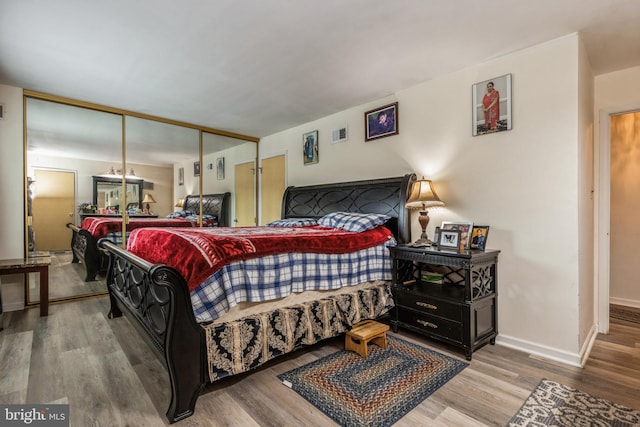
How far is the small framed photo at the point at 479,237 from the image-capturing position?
8.77ft

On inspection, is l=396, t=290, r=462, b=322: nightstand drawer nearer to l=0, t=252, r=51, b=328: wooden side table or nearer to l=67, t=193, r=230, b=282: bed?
l=67, t=193, r=230, b=282: bed

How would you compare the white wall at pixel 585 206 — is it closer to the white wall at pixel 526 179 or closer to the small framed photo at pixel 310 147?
the white wall at pixel 526 179

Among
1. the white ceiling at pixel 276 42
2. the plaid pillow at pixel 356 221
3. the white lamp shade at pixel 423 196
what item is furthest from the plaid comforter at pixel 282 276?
the white ceiling at pixel 276 42

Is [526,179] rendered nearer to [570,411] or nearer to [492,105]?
[492,105]

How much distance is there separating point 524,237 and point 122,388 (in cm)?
314

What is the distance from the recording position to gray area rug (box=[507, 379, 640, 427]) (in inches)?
65.2

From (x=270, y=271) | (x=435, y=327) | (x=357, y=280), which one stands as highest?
(x=270, y=271)

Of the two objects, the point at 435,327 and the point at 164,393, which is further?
the point at 435,327

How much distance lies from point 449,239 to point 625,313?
8.37 feet

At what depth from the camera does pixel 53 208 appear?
3771mm

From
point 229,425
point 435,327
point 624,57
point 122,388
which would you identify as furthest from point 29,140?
point 624,57

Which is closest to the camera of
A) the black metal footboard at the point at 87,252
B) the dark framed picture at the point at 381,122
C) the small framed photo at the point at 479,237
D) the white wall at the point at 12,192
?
the small framed photo at the point at 479,237

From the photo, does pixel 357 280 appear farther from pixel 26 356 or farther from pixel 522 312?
pixel 26 356

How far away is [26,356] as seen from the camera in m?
2.36
